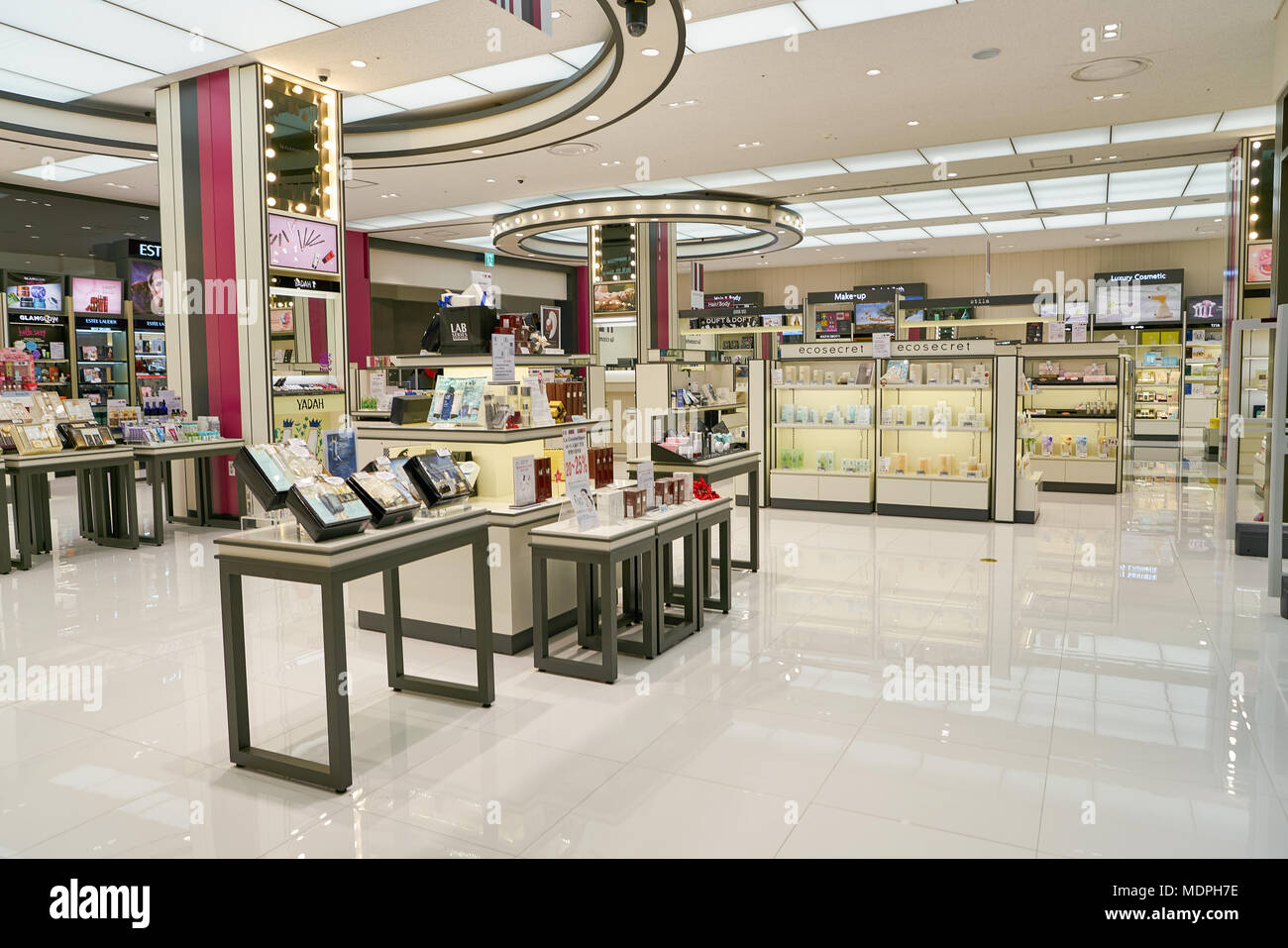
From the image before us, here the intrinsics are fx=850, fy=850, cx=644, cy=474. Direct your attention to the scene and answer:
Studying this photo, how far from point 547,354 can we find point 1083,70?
553 cm

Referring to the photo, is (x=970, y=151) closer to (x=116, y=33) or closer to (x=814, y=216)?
(x=814, y=216)

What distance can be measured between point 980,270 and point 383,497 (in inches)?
735

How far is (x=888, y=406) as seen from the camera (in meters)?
9.09

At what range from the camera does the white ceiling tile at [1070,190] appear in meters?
12.0

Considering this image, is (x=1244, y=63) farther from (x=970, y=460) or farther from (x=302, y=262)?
(x=302, y=262)

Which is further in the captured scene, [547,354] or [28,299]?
[28,299]

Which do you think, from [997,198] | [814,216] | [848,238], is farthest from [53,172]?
[997,198]

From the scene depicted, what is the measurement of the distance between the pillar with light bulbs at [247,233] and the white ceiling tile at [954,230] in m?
11.3

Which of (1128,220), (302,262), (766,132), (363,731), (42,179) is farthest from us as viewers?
(1128,220)

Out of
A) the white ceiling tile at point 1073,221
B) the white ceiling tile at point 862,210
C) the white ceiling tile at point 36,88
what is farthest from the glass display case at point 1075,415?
the white ceiling tile at point 36,88

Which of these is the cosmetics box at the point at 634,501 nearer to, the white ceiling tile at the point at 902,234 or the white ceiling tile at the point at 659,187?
the white ceiling tile at the point at 659,187
